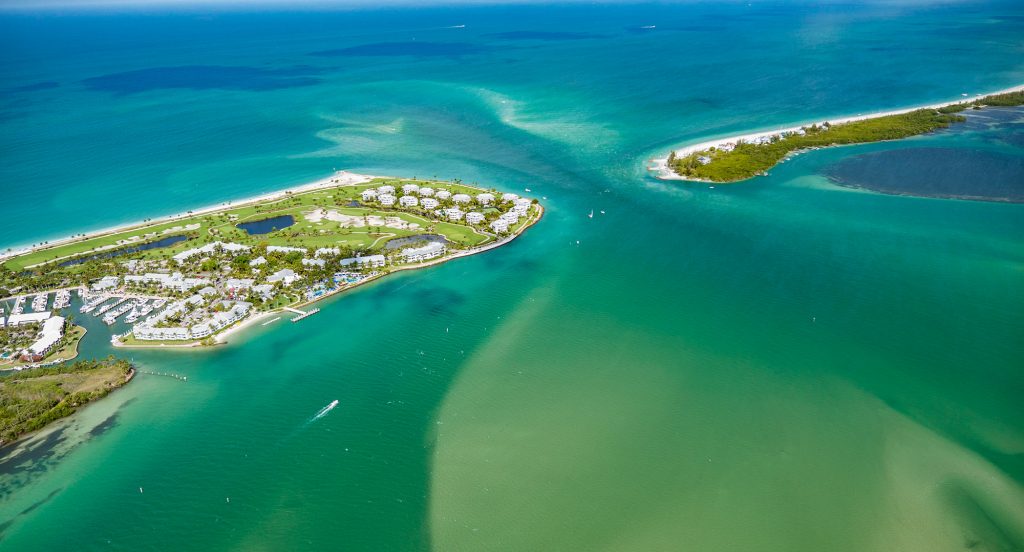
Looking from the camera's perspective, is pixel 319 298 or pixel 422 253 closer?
pixel 319 298

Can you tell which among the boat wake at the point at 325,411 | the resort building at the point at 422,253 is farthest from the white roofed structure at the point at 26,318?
the resort building at the point at 422,253

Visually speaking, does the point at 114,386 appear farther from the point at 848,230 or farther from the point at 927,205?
the point at 927,205

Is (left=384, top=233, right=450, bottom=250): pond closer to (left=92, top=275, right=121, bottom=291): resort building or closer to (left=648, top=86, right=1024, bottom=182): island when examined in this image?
(left=92, top=275, right=121, bottom=291): resort building

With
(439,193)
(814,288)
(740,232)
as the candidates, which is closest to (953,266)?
(814,288)

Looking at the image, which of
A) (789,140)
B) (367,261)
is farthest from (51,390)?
(789,140)

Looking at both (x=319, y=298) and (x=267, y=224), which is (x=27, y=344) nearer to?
(x=319, y=298)

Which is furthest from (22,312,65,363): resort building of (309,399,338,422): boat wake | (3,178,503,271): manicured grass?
(309,399,338,422): boat wake
